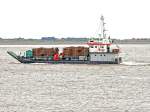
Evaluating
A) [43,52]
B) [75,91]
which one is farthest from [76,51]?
[75,91]

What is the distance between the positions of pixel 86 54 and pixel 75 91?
4914 centimetres

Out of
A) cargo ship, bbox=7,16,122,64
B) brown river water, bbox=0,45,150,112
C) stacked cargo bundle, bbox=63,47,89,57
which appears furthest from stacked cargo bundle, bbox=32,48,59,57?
brown river water, bbox=0,45,150,112

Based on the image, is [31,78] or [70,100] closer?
[70,100]

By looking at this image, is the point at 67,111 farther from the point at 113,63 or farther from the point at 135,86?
the point at 113,63

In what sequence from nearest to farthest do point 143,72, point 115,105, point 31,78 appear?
point 115,105
point 31,78
point 143,72

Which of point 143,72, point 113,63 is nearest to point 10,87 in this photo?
point 143,72

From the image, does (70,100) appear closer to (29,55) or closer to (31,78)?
(31,78)

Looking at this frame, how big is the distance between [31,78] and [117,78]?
1314cm

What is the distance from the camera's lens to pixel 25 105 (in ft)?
202

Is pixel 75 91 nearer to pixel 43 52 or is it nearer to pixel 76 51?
pixel 76 51

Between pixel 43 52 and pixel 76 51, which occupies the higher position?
pixel 76 51


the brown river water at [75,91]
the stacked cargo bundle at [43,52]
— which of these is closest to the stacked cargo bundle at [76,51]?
the stacked cargo bundle at [43,52]

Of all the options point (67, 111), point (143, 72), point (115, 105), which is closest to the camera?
point (67, 111)

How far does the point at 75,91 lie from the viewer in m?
74.4
